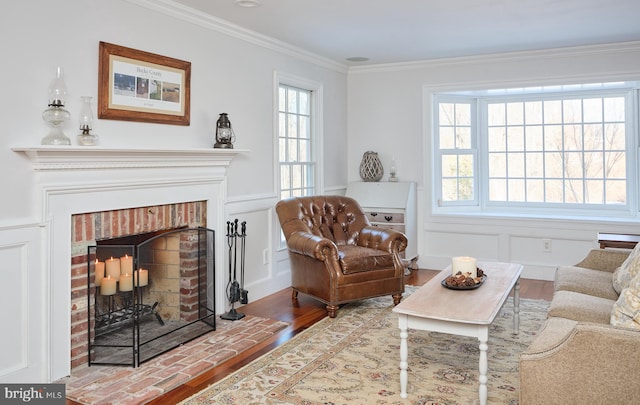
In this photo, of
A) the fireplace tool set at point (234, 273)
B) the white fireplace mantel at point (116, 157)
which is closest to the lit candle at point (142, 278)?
the white fireplace mantel at point (116, 157)

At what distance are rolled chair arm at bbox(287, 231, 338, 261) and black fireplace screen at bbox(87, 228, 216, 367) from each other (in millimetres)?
774

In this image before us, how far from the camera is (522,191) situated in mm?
6008

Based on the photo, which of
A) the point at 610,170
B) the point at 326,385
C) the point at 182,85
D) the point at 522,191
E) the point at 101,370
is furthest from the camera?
the point at 522,191

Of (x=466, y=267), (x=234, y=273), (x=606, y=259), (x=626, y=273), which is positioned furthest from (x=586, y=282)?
(x=234, y=273)

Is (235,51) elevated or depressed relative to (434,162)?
elevated

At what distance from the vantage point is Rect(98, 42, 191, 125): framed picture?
127 inches

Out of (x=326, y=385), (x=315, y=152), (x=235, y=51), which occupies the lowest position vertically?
(x=326, y=385)

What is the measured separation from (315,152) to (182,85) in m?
2.18

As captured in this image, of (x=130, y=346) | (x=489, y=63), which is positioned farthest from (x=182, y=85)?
(x=489, y=63)

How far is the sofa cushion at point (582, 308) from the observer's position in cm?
256

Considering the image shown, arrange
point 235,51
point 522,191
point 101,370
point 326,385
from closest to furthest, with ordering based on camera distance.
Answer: point 326,385 < point 101,370 < point 235,51 < point 522,191

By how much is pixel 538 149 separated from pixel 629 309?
4.08 meters

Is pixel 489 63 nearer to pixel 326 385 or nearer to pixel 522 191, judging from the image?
pixel 522 191

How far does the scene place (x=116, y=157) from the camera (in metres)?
3.17
